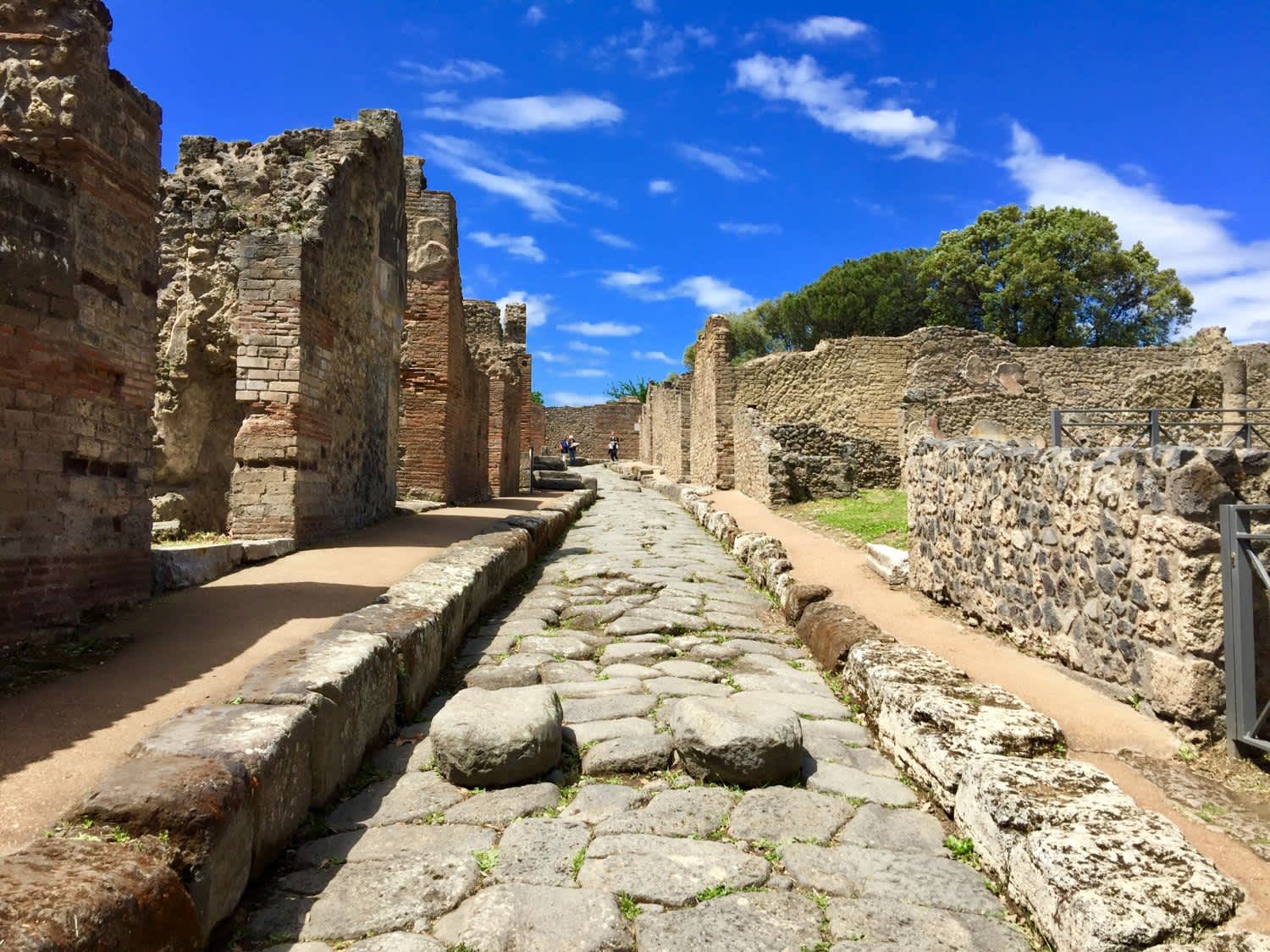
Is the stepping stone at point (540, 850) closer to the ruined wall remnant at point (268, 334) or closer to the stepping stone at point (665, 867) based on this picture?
the stepping stone at point (665, 867)

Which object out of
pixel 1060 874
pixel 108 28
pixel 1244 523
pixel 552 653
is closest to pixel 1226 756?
pixel 1244 523

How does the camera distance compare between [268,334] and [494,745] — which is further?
[268,334]

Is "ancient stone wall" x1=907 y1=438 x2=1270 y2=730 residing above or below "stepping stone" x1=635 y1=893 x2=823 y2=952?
above

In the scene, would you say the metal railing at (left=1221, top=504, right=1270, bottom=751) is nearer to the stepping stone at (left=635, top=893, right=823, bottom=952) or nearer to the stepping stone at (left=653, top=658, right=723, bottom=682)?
the stepping stone at (left=635, top=893, right=823, bottom=952)

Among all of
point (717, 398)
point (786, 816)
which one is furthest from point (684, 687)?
point (717, 398)

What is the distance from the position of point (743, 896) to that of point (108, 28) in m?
6.67

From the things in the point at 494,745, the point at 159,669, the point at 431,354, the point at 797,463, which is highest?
the point at 431,354

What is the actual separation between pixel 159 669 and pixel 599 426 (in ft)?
163

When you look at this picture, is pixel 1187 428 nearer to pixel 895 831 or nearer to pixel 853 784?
pixel 853 784

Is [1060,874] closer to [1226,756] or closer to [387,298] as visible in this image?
[1226,756]

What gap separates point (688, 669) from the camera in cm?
538

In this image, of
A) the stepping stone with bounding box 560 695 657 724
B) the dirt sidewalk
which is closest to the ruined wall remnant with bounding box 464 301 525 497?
the dirt sidewalk

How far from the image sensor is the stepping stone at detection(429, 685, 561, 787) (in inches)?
141

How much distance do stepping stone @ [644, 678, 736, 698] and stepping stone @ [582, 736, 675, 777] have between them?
81 cm
